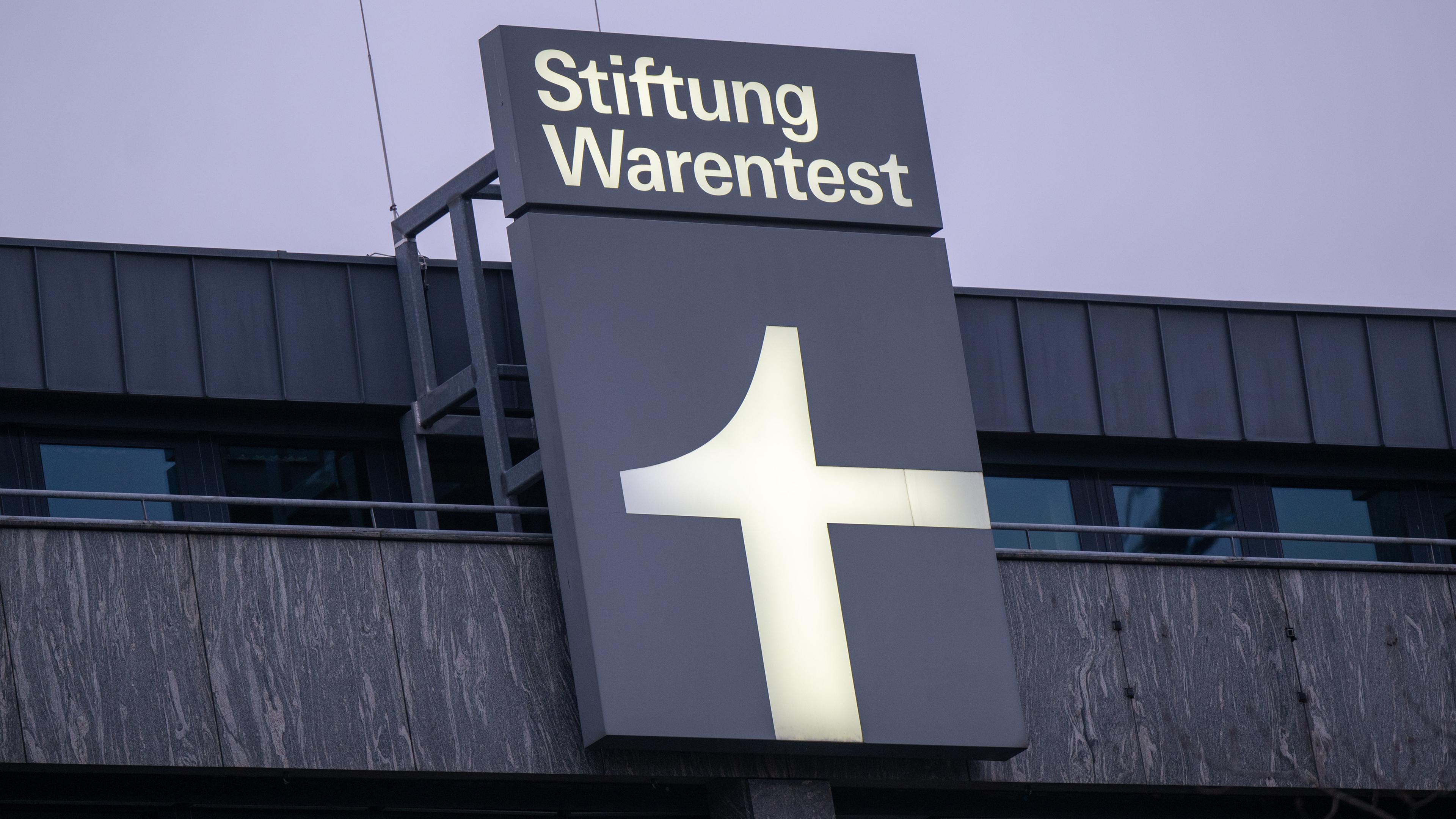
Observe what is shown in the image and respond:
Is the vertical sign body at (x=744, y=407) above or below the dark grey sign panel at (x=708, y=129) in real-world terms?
below

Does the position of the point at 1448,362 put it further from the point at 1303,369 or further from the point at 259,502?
the point at 259,502

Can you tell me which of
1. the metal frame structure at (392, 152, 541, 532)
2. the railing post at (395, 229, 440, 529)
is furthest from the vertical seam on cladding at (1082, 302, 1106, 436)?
the railing post at (395, 229, 440, 529)

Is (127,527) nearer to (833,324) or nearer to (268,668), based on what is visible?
(268,668)

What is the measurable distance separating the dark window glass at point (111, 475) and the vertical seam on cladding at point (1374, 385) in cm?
1181

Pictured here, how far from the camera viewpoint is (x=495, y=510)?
53.9ft

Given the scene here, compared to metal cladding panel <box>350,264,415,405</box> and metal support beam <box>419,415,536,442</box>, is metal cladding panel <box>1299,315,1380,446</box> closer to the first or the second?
metal support beam <box>419,415,536,442</box>

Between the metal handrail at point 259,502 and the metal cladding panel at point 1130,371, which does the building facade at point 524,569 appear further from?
the metal handrail at point 259,502

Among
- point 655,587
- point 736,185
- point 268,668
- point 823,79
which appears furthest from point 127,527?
point 823,79

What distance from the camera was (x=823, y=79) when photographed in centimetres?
1827

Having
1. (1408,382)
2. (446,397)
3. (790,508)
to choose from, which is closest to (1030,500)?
(1408,382)

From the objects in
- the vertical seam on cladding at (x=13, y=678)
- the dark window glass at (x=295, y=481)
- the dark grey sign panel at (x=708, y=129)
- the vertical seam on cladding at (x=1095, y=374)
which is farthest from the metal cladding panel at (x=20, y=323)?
the vertical seam on cladding at (x=1095, y=374)

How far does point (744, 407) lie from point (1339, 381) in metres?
8.00

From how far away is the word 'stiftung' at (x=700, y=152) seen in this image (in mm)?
17109

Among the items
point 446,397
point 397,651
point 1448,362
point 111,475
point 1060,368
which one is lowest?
point 397,651
